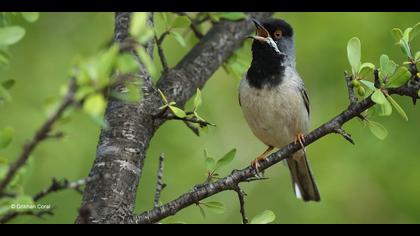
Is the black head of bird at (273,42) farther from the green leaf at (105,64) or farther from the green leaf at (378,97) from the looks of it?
the green leaf at (105,64)

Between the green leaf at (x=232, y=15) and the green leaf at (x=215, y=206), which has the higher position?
the green leaf at (x=232, y=15)

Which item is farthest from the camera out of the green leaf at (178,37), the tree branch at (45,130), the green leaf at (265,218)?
the green leaf at (178,37)

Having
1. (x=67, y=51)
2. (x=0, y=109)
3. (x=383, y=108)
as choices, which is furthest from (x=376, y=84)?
(x=67, y=51)

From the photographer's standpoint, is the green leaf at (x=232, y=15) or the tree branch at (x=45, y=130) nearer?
the tree branch at (x=45, y=130)

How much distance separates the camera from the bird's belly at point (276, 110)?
240 inches

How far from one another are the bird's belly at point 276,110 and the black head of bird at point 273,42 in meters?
0.37

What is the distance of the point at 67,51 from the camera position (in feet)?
27.8

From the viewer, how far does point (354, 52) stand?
3.98m

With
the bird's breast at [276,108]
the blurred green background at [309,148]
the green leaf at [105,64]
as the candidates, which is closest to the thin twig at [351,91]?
the green leaf at [105,64]

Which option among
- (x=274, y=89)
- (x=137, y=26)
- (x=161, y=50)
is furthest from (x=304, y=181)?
(x=137, y=26)

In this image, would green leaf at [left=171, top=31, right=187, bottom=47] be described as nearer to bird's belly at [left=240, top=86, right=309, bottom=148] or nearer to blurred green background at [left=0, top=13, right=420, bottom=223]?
bird's belly at [left=240, top=86, right=309, bottom=148]

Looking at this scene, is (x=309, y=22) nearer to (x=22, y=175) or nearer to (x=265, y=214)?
(x=265, y=214)

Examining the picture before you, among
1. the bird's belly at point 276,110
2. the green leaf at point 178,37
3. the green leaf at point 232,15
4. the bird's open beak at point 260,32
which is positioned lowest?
the bird's belly at point 276,110
